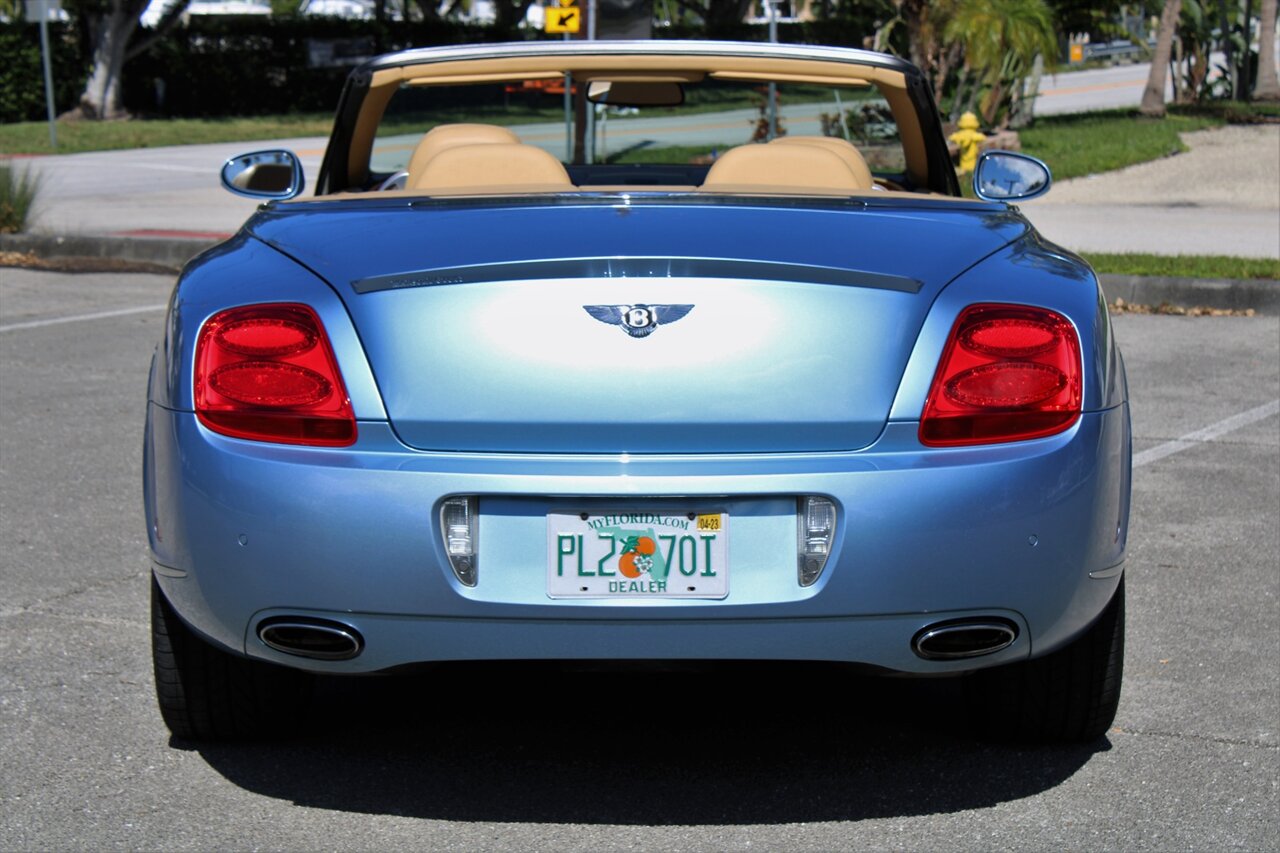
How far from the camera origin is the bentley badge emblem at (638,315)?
2.86m

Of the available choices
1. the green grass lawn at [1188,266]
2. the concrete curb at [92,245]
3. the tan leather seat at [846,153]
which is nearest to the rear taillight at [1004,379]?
the tan leather seat at [846,153]

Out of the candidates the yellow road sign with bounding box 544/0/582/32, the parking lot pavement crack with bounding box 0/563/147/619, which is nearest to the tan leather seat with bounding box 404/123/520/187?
the parking lot pavement crack with bounding box 0/563/147/619

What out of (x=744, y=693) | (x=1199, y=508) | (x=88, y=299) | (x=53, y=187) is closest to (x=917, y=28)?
(x=53, y=187)

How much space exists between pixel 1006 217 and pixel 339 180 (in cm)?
199

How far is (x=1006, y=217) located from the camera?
3459 mm

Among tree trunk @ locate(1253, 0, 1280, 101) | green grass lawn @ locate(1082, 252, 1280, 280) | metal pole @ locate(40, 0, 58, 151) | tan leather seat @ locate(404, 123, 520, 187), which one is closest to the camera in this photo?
tan leather seat @ locate(404, 123, 520, 187)

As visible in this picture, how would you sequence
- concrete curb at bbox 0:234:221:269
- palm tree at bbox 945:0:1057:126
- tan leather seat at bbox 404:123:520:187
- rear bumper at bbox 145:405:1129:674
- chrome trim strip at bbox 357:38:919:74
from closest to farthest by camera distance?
rear bumper at bbox 145:405:1129:674
chrome trim strip at bbox 357:38:919:74
tan leather seat at bbox 404:123:520:187
concrete curb at bbox 0:234:221:269
palm tree at bbox 945:0:1057:126

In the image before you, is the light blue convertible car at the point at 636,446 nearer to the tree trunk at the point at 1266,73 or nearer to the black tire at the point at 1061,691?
the black tire at the point at 1061,691

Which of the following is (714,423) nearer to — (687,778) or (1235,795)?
(687,778)

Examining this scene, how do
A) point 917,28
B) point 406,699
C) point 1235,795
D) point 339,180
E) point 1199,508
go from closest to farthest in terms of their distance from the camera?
1. point 1235,795
2. point 406,699
3. point 339,180
4. point 1199,508
5. point 917,28

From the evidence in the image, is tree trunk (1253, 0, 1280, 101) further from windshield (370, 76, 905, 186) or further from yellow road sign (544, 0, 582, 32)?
yellow road sign (544, 0, 582, 32)

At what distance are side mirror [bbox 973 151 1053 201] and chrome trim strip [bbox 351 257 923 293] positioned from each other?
4.73 feet

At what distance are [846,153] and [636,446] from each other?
180 centimetres

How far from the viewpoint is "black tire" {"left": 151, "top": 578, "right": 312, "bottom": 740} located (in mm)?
3324
